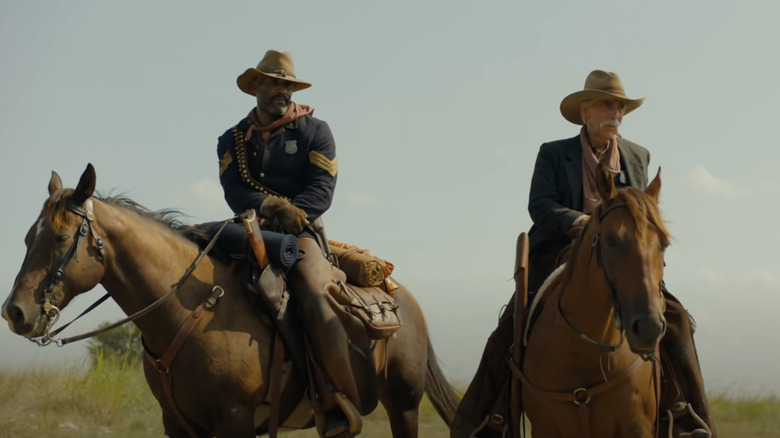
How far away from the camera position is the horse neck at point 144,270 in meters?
7.41

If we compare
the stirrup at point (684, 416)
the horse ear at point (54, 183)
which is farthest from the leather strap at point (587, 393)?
the horse ear at point (54, 183)

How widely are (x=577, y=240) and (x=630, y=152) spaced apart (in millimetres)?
1422

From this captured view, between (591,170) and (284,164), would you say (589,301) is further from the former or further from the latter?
(284,164)

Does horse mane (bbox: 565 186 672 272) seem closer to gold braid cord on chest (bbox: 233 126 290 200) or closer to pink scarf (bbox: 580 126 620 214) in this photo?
pink scarf (bbox: 580 126 620 214)

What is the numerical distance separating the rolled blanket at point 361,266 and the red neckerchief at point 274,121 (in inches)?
48.0

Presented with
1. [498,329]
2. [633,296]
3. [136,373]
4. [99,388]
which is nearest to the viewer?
[633,296]

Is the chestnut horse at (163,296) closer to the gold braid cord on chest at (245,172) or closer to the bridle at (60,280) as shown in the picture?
the bridle at (60,280)

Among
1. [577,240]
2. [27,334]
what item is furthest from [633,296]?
[27,334]

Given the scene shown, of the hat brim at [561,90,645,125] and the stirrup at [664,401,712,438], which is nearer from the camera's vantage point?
the stirrup at [664,401,712,438]

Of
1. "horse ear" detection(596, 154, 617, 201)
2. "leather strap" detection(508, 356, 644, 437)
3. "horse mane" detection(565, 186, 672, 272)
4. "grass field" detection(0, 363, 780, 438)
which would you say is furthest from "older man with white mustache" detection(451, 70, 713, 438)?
"grass field" detection(0, 363, 780, 438)

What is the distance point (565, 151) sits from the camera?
25.5 ft

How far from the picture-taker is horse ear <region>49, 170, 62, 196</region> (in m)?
7.37

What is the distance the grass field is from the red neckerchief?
4.83 m

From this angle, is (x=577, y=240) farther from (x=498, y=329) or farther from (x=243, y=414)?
(x=243, y=414)
